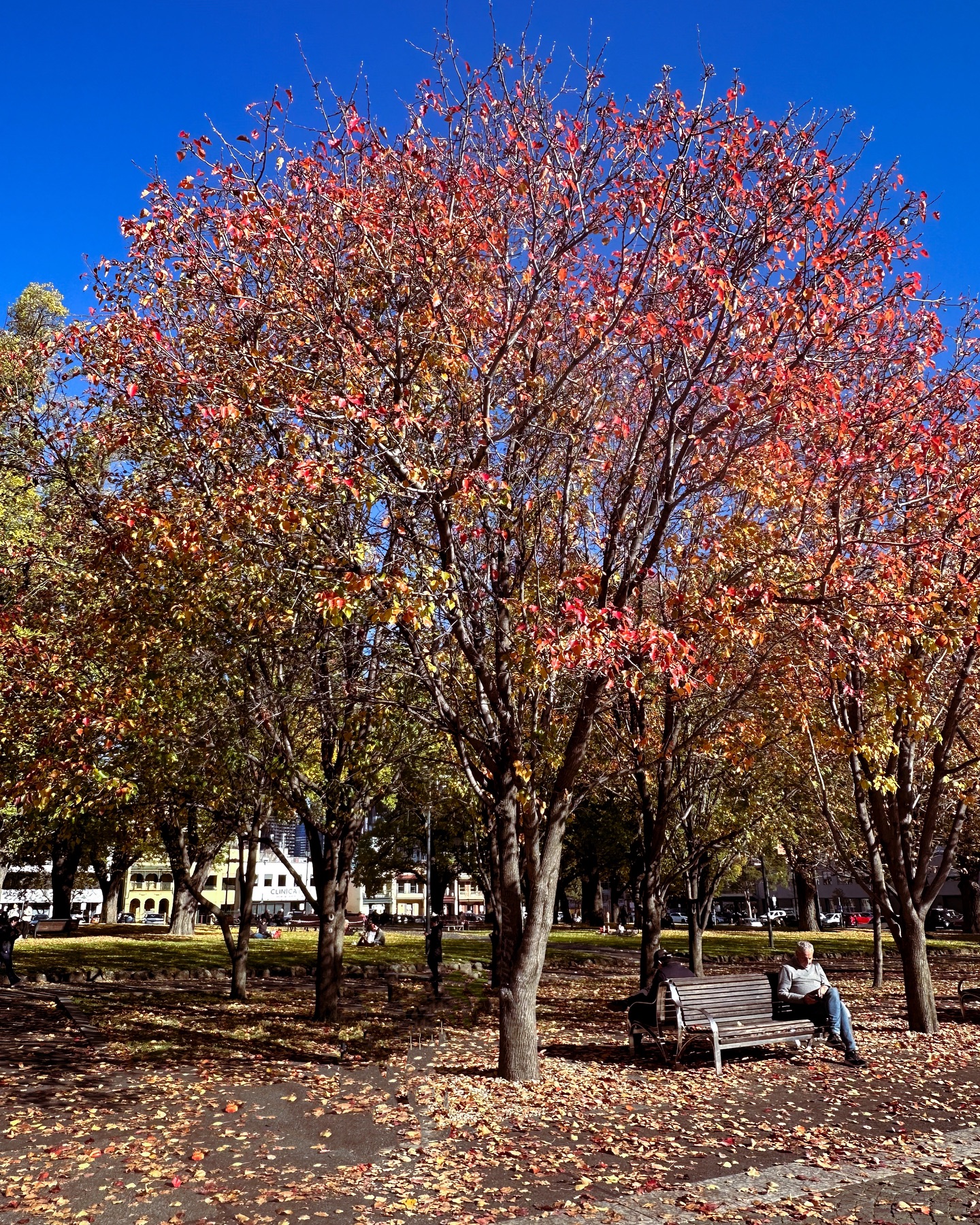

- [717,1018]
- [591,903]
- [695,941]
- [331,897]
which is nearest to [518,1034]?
[717,1018]

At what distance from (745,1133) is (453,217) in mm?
9076

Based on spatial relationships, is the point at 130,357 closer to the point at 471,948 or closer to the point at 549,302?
the point at 549,302

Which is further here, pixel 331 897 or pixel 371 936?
pixel 371 936

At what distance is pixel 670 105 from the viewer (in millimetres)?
8891

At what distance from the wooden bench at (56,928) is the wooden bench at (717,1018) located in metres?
31.9

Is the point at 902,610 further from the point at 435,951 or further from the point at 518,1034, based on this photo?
the point at 435,951

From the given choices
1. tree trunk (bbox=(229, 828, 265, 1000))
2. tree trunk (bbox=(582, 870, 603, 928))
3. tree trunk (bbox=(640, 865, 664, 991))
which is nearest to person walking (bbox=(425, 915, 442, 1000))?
tree trunk (bbox=(229, 828, 265, 1000))

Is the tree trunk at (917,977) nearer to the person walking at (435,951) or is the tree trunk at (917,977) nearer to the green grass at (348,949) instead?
the person walking at (435,951)

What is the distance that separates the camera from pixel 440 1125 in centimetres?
790

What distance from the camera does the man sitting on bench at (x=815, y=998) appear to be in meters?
10.9

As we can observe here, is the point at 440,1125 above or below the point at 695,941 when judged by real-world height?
above

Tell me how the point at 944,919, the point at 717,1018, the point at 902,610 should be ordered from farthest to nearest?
the point at 944,919 < the point at 717,1018 < the point at 902,610

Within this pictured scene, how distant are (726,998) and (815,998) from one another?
49.9 inches

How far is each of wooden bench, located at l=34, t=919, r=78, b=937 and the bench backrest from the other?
32692 millimetres
